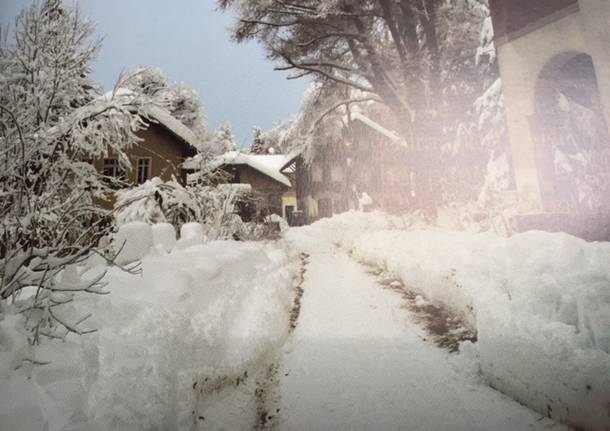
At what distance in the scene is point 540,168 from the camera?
13.2 feet

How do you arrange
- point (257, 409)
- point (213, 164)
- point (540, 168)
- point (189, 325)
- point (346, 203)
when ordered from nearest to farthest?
point (257, 409) < point (189, 325) < point (540, 168) < point (213, 164) < point (346, 203)

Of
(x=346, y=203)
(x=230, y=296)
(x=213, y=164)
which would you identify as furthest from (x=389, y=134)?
(x=230, y=296)

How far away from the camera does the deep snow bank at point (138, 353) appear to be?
1.22 metres

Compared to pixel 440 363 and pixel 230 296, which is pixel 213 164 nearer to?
pixel 230 296

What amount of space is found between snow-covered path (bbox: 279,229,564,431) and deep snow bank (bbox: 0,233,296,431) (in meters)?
0.49

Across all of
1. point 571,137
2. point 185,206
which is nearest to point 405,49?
point 571,137

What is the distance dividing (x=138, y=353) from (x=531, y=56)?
549cm

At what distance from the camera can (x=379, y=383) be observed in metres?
2.19

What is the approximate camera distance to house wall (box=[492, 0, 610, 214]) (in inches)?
121

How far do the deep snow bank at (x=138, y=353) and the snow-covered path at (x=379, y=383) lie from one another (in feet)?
1.60

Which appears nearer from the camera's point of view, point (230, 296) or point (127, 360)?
point (127, 360)

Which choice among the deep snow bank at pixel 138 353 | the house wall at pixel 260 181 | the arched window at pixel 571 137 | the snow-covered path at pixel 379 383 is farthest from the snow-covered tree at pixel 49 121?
the house wall at pixel 260 181

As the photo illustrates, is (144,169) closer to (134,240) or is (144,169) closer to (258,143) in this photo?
(134,240)

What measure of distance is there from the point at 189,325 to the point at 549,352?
2.29 meters
